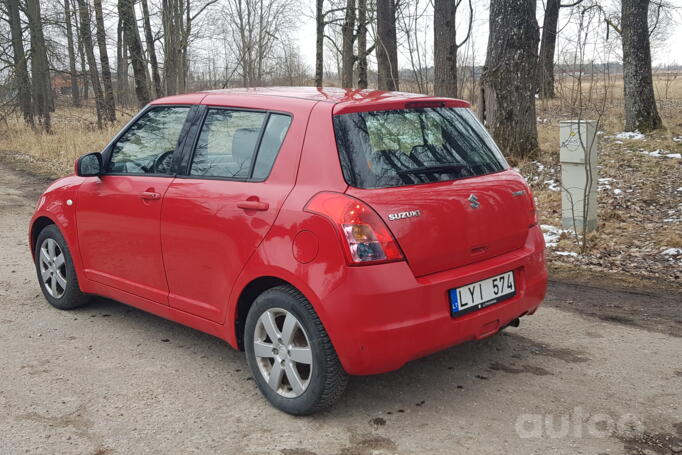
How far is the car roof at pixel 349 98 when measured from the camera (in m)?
3.73

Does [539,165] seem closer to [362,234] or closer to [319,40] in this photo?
[362,234]

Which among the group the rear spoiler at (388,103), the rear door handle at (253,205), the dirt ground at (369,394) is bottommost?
the dirt ground at (369,394)

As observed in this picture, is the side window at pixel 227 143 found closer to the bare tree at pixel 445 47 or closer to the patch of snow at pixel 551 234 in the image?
the patch of snow at pixel 551 234

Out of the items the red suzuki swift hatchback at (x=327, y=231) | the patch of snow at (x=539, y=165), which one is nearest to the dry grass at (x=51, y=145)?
the patch of snow at (x=539, y=165)

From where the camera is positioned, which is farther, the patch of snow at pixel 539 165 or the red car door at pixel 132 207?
the patch of snow at pixel 539 165

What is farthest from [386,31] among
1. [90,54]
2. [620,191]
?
[90,54]

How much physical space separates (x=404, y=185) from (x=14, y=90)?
23901 mm

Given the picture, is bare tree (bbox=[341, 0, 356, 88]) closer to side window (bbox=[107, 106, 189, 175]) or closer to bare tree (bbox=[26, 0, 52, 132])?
bare tree (bbox=[26, 0, 52, 132])

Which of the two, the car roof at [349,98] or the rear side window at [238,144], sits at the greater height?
the car roof at [349,98]

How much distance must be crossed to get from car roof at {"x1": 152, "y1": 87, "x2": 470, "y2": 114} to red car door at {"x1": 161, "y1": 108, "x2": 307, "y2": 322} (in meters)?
0.18

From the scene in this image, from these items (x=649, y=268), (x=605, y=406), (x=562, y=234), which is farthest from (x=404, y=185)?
(x=562, y=234)

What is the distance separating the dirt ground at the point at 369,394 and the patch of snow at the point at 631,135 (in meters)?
7.97

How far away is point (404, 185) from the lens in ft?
11.6

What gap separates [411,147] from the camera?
3744mm
